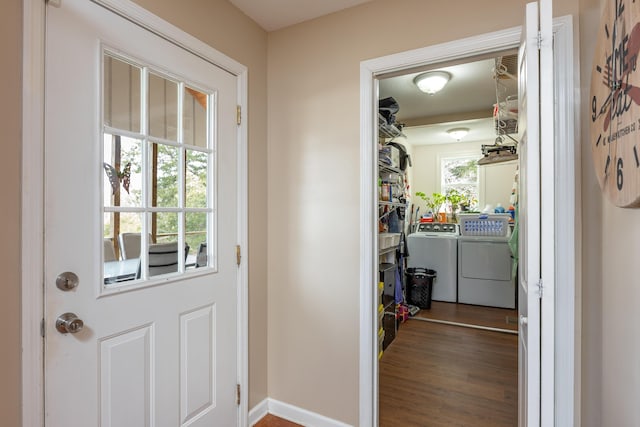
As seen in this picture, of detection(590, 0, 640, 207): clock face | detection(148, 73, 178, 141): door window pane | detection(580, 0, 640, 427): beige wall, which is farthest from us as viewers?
detection(148, 73, 178, 141): door window pane

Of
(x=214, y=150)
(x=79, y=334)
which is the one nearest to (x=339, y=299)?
(x=214, y=150)

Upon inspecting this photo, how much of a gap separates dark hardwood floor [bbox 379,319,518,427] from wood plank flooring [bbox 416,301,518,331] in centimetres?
26

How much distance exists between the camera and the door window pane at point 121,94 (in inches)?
49.5

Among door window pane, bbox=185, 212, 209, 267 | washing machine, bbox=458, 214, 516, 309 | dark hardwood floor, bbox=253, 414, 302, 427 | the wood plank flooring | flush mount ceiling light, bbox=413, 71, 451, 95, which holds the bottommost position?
dark hardwood floor, bbox=253, 414, 302, 427

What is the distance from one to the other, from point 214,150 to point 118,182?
538 mm

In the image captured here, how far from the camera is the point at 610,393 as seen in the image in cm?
107

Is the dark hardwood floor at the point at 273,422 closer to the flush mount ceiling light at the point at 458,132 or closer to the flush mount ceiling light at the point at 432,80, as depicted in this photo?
the flush mount ceiling light at the point at 432,80

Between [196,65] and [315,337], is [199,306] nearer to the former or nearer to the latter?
[315,337]

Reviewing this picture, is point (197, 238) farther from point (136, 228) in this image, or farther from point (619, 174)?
point (619, 174)

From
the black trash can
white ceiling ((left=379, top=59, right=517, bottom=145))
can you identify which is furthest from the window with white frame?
the black trash can

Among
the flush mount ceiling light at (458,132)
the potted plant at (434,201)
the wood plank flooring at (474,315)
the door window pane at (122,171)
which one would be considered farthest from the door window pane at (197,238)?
the potted plant at (434,201)

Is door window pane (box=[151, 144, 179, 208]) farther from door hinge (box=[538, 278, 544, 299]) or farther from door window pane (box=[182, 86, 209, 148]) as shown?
door hinge (box=[538, 278, 544, 299])

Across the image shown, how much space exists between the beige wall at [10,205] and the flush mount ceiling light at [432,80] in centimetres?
279

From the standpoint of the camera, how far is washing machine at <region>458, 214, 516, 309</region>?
164 inches
